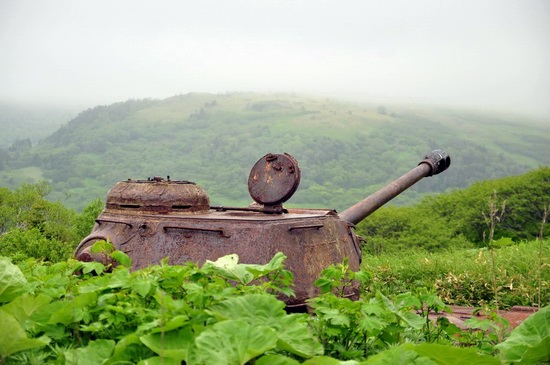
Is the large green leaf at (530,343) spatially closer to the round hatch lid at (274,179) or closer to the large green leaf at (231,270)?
the large green leaf at (231,270)

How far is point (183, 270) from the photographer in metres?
2.20

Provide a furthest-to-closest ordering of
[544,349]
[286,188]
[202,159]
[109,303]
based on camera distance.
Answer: [202,159]
[286,188]
[109,303]
[544,349]

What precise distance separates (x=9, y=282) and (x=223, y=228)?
2834 mm

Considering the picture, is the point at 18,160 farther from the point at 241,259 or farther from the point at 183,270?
the point at 183,270

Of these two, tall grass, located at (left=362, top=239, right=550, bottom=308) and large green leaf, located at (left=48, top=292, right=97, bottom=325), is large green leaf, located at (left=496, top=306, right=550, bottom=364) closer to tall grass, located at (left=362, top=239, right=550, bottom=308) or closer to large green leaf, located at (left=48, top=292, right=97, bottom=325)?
large green leaf, located at (left=48, top=292, right=97, bottom=325)

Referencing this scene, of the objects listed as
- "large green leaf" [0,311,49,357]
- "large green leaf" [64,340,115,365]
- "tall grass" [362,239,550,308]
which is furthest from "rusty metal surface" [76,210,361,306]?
"tall grass" [362,239,550,308]

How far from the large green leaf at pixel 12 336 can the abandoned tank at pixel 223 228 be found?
311 cm

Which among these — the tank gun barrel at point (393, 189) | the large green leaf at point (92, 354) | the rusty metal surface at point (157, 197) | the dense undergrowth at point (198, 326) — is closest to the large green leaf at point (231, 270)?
the dense undergrowth at point (198, 326)

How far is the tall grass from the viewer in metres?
8.50

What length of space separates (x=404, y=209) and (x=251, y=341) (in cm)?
1518

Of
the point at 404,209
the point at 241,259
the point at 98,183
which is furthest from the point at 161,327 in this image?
the point at 98,183

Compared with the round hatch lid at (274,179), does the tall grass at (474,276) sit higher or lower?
lower

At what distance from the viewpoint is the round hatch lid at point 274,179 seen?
5.18m

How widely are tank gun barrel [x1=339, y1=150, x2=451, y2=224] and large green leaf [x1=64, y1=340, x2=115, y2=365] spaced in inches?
182
